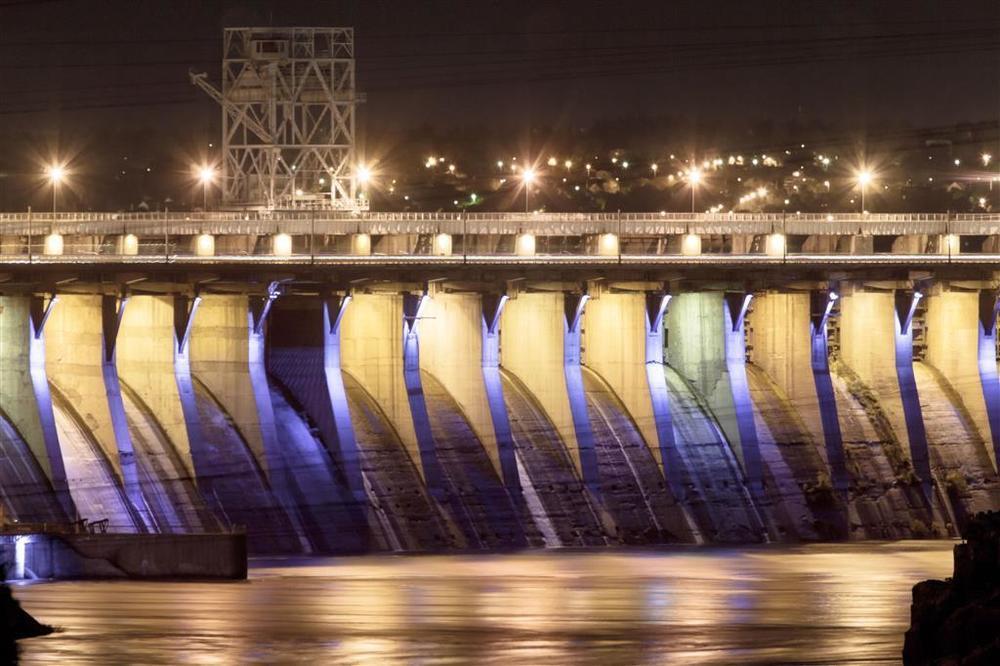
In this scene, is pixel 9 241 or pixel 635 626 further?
pixel 9 241

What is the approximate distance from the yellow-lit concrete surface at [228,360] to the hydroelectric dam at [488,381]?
6 cm

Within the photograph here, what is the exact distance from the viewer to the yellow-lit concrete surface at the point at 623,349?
241 feet

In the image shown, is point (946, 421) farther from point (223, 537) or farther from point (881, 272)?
point (223, 537)

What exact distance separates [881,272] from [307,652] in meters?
33.6

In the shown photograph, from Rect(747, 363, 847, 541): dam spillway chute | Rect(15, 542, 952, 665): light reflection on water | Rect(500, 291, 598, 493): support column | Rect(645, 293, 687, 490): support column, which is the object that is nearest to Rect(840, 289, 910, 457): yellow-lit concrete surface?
Rect(747, 363, 847, 541): dam spillway chute

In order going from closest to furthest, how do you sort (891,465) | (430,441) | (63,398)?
(63,398) < (430,441) < (891,465)

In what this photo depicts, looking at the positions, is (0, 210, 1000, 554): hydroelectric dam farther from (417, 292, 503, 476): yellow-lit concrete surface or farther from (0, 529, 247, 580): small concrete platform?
(0, 529, 247, 580): small concrete platform

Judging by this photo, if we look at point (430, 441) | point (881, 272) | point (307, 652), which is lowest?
point (307, 652)

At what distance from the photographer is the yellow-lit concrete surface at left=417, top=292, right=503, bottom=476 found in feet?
232

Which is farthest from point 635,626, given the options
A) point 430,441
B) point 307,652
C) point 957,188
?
point 957,188

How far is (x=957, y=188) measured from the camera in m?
158

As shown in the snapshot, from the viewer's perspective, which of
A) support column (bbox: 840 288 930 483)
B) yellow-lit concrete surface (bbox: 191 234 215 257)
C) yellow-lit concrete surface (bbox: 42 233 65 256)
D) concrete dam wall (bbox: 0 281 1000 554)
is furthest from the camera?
yellow-lit concrete surface (bbox: 191 234 215 257)

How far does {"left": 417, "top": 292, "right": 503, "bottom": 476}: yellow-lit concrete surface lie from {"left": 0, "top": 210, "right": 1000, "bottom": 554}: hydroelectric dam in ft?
0.29

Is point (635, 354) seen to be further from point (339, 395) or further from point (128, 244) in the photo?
point (128, 244)
